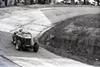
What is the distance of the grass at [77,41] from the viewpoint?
25.8 metres

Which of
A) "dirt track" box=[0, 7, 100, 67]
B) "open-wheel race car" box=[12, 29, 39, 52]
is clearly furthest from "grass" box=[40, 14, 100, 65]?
"open-wheel race car" box=[12, 29, 39, 52]

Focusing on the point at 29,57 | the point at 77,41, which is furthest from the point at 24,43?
the point at 77,41

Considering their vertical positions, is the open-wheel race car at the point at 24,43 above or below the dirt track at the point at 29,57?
above

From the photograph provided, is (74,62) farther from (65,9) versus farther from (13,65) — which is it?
(65,9)

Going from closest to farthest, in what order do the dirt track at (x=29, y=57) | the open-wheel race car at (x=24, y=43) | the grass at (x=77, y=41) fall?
the dirt track at (x=29, y=57), the open-wheel race car at (x=24, y=43), the grass at (x=77, y=41)

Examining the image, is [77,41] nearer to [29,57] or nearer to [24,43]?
[24,43]

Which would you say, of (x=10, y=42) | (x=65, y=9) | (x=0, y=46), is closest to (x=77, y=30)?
(x=10, y=42)

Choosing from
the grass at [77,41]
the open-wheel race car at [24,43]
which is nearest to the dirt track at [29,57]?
the open-wheel race car at [24,43]

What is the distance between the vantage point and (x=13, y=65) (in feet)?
60.3

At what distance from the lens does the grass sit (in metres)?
25.8

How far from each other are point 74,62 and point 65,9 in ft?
98.8

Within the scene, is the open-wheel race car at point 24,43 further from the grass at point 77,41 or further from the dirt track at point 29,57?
the grass at point 77,41

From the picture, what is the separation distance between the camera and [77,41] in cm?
2853

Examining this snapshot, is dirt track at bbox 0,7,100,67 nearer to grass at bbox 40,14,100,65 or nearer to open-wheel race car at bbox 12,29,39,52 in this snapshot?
open-wheel race car at bbox 12,29,39,52
